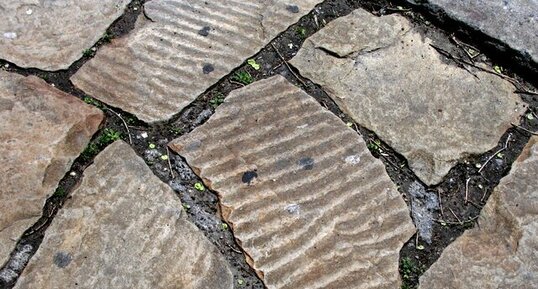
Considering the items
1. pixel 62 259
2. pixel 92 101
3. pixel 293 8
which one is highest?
pixel 293 8

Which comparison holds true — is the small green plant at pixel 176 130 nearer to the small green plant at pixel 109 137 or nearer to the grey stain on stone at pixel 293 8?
the small green plant at pixel 109 137

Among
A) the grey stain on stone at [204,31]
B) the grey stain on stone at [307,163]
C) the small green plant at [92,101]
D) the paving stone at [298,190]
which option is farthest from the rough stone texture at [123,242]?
the grey stain on stone at [204,31]

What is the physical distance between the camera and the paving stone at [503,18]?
2.29 meters

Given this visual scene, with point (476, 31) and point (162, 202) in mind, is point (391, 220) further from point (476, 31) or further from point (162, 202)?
point (476, 31)

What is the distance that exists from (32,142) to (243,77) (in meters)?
0.67

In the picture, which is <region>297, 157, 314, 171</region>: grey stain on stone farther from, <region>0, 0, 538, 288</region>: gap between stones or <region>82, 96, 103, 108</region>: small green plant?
<region>82, 96, 103, 108</region>: small green plant

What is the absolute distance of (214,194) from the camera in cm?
183

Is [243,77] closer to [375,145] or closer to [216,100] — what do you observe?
[216,100]

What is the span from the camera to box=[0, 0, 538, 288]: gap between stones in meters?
1.75

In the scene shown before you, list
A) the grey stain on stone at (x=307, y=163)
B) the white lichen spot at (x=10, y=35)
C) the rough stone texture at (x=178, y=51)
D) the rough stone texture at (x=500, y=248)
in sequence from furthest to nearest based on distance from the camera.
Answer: the white lichen spot at (x=10, y=35) < the rough stone texture at (x=178, y=51) < the grey stain on stone at (x=307, y=163) < the rough stone texture at (x=500, y=248)

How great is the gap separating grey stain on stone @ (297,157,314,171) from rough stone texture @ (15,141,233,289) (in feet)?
1.19

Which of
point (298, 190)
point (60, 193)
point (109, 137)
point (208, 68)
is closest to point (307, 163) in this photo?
point (298, 190)

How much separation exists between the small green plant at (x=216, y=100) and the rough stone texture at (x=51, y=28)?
0.45 meters

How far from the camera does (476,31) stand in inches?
91.5
